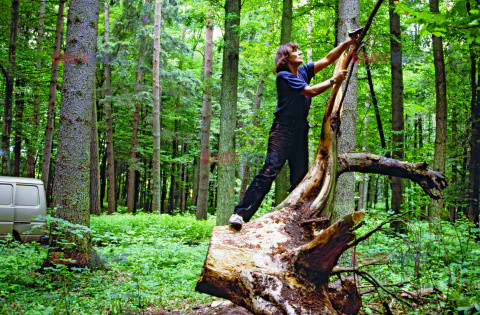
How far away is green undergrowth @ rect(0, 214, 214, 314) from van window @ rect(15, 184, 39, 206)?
3.77m

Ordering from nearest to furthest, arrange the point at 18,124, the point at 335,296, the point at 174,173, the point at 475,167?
the point at 335,296, the point at 475,167, the point at 18,124, the point at 174,173

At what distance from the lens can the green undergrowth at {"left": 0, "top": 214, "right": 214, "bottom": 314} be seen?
3.92m

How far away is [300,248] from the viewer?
314 cm

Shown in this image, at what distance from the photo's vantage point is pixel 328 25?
10695 millimetres

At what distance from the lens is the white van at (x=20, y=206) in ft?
30.0

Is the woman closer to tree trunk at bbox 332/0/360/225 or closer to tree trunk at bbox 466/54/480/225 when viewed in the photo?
tree trunk at bbox 332/0/360/225

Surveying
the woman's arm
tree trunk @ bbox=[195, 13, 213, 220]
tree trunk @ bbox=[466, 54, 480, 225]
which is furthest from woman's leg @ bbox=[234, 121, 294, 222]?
tree trunk @ bbox=[195, 13, 213, 220]

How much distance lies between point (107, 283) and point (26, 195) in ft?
20.5

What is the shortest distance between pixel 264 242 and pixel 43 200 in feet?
28.9

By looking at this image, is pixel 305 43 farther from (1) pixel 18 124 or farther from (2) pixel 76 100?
(1) pixel 18 124

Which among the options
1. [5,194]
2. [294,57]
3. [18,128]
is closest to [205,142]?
[5,194]

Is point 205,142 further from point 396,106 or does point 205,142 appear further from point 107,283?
point 107,283

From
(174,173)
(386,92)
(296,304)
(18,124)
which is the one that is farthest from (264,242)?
(174,173)

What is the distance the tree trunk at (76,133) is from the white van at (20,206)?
4.56m
